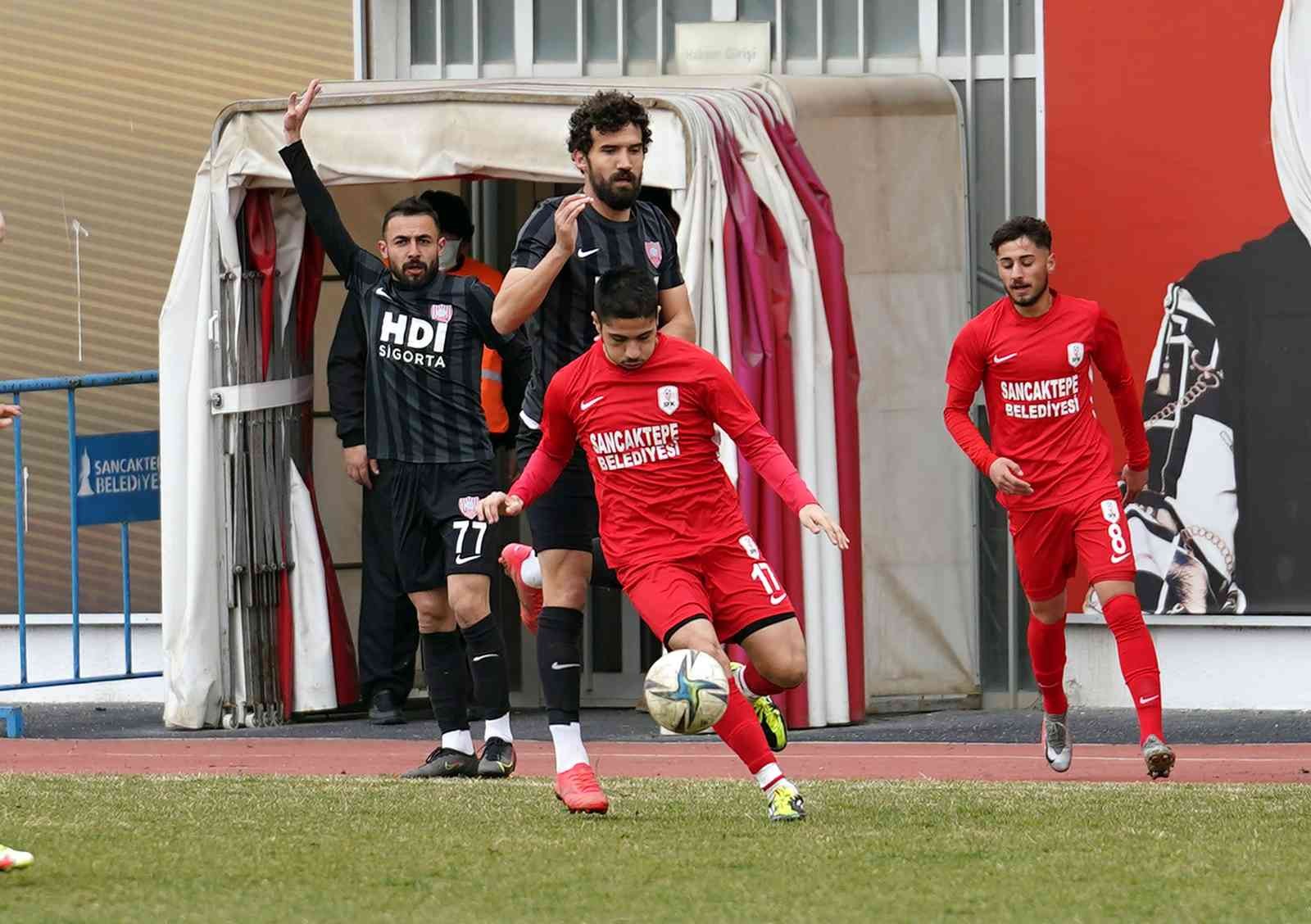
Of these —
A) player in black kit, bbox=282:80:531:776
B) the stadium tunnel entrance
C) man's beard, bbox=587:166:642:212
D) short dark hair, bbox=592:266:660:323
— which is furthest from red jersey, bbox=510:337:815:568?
the stadium tunnel entrance

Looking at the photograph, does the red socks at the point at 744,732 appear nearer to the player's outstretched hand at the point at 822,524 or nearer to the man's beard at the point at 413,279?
the player's outstretched hand at the point at 822,524

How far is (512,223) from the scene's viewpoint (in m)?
12.9

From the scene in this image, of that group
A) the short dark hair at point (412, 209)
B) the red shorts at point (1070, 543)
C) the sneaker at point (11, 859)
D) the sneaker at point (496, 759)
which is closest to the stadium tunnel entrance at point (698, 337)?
the short dark hair at point (412, 209)

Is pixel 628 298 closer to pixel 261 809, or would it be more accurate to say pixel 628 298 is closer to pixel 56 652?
pixel 261 809

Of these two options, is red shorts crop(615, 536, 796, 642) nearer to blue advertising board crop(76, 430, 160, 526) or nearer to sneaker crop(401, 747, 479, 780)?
sneaker crop(401, 747, 479, 780)

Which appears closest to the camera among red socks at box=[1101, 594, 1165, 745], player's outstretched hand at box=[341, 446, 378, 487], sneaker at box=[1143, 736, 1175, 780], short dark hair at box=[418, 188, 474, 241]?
sneaker at box=[1143, 736, 1175, 780]

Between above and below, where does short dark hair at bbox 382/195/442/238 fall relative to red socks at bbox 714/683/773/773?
above

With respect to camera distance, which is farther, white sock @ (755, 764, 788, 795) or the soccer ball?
white sock @ (755, 764, 788, 795)

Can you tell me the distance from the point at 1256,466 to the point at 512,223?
407 cm

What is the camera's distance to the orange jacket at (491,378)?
11.5 meters

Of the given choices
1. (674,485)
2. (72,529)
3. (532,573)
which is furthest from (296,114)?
(72,529)

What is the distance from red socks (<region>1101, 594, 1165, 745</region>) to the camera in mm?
8711

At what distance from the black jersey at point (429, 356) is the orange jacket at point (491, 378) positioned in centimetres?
206

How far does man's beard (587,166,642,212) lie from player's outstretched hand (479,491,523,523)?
1.14m
